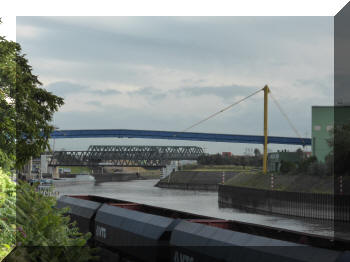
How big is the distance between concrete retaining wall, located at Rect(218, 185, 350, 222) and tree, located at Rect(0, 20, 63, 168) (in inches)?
1141

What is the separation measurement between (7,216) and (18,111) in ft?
50.0

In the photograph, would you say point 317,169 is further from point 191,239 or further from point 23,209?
point 191,239

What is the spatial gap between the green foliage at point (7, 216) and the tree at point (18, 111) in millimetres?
6011

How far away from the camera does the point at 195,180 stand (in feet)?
502

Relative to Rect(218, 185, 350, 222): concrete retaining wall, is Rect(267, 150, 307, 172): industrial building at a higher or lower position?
higher

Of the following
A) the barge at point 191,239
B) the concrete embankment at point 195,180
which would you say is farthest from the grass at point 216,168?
the barge at point 191,239

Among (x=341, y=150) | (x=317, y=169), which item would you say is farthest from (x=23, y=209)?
(x=317, y=169)

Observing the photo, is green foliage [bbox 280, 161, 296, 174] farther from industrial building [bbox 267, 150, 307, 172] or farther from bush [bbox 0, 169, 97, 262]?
bush [bbox 0, 169, 97, 262]

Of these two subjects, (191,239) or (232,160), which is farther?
(232,160)

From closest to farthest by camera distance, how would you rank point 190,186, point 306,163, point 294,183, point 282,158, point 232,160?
point 294,183
point 306,163
point 282,158
point 190,186
point 232,160

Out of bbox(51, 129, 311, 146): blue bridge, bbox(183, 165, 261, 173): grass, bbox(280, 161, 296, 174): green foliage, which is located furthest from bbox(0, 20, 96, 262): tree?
bbox(183, 165, 261, 173): grass

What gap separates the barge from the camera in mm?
11625

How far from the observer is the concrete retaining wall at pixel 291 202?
175 ft

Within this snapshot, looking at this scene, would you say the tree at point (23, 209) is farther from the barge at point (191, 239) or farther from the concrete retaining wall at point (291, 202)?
the concrete retaining wall at point (291, 202)
